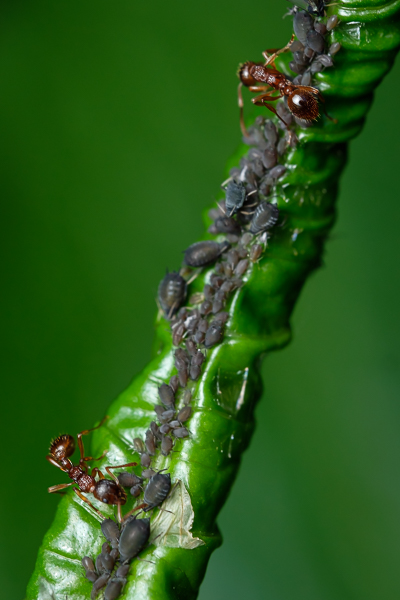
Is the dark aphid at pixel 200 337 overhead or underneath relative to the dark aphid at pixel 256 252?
underneath

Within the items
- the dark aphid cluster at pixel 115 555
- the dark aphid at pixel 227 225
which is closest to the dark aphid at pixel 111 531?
the dark aphid cluster at pixel 115 555

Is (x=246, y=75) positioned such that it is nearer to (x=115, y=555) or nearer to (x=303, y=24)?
(x=303, y=24)

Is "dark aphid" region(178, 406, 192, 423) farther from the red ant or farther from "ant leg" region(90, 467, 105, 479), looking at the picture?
the red ant

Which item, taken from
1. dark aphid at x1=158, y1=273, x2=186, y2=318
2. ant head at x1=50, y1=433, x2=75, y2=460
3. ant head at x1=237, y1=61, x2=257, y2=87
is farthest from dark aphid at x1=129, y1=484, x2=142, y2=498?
ant head at x1=237, y1=61, x2=257, y2=87

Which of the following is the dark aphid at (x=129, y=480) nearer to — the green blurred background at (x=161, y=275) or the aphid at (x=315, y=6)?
the green blurred background at (x=161, y=275)

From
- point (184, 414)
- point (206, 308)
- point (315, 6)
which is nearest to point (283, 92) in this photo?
point (315, 6)
